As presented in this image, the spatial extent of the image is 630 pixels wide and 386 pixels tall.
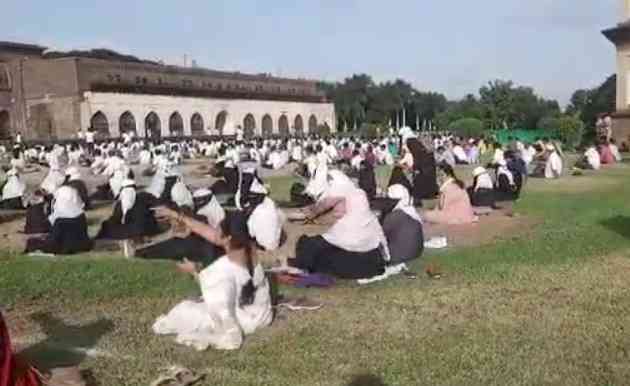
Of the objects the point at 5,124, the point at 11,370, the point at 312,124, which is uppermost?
the point at 5,124

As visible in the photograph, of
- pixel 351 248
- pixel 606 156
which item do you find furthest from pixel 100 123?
pixel 351 248

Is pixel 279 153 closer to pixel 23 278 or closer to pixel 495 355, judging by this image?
pixel 23 278

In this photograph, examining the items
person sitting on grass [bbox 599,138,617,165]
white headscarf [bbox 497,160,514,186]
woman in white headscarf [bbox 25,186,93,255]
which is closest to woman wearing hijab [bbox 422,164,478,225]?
white headscarf [bbox 497,160,514,186]

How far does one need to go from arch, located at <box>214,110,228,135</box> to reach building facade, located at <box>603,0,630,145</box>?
36.0 m

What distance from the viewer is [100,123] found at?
51062 mm

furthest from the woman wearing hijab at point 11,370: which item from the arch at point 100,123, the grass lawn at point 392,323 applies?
the arch at point 100,123

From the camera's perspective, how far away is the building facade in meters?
32.0

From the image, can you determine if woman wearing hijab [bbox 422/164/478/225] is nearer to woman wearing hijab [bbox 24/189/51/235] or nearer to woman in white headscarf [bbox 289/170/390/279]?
woman in white headscarf [bbox 289/170/390/279]

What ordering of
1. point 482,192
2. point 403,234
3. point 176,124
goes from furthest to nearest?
1. point 176,124
2. point 482,192
3. point 403,234

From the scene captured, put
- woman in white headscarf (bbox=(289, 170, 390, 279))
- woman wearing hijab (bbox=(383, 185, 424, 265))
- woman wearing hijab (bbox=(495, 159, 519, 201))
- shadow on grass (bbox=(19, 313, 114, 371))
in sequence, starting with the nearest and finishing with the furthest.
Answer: shadow on grass (bbox=(19, 313, 114, 371)) < woman in white headscarf (bbox=(289, 170, 390, 279)) < woman wearing hijab (bbox=(383, 185, 424, 265)) < woman wearing hijab (bbox=(495, 159, 519, 201))

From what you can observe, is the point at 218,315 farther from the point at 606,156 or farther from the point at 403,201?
the point at 606,156

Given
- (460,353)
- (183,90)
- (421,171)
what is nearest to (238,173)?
(421,171)

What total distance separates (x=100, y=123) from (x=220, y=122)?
14338 millimetres

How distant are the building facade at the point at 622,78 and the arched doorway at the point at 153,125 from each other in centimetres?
3292
